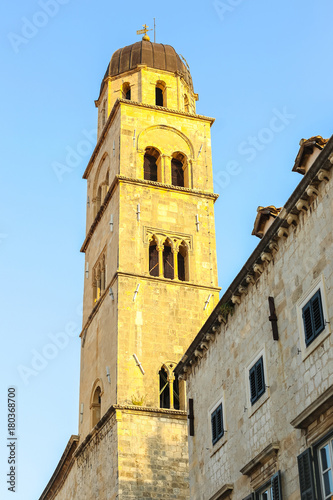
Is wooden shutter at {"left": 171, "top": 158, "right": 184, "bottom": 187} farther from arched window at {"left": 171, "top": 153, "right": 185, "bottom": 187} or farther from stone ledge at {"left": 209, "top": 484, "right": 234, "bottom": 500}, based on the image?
stone ledge at {"left": 209, "top": 484, "right": 234, "bottom": 500}

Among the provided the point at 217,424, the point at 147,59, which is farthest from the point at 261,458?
the point at 147,59

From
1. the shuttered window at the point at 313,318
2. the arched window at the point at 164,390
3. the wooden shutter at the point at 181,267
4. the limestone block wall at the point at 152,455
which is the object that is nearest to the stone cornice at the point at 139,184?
the wooden shutter at the point at 181,267

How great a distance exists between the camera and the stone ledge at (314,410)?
1518 cm

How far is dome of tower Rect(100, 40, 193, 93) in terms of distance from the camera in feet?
144

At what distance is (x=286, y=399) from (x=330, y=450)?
2313mm

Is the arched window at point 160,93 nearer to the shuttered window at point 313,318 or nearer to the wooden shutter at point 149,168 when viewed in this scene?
the wooden shutter at point 149,168

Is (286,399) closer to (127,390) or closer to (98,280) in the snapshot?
(127,390)

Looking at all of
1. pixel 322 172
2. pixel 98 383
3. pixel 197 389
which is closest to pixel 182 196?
pixel 98 383

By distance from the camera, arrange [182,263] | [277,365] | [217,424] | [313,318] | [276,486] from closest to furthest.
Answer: [313,318] → [276,486] → [277,365] → [217,424] → [182,263]

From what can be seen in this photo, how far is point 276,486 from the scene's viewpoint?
55.3 feet

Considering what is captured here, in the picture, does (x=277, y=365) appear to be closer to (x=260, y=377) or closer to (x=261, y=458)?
(x=260, y=377)

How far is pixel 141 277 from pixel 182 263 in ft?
9.09

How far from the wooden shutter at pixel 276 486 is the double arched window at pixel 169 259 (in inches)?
729

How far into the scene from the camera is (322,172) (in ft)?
55.3
